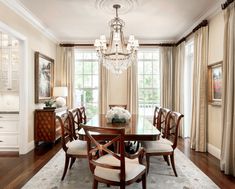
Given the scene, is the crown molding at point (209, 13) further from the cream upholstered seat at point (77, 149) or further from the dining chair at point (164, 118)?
the cream upholstered seat at point (77, 149)

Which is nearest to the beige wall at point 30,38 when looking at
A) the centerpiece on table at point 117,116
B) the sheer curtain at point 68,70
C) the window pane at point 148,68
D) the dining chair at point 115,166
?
the sheer curtain at point 68,70

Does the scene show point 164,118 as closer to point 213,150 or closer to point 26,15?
point 213,150

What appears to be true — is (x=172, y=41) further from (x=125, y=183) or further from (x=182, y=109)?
(x=125, y=183)

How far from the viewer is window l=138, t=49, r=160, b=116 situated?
21.9 ft

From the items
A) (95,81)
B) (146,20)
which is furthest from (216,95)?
(95,81)

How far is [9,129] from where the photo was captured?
14.7 feet

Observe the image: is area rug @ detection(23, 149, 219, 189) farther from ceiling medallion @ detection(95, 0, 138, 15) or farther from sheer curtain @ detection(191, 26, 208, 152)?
ceiling medallion @ detection(95, 0, 138, 15)

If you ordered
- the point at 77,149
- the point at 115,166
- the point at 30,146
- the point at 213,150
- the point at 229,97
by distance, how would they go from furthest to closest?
the point at 30,146 → the point at 213,150 → the point at 229,97 → the point at 77,149 → the point at 115,166

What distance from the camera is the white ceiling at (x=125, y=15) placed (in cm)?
386

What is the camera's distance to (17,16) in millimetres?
4051

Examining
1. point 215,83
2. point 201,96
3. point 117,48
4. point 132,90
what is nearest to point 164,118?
point 201,96

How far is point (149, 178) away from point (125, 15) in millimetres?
3269

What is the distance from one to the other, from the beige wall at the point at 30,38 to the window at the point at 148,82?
2968 millimetres

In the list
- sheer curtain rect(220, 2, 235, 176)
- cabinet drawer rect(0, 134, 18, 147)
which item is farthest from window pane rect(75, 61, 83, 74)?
sheer curtain rect(220, 2, 235, 176)
